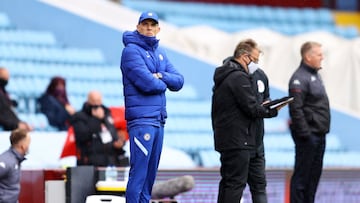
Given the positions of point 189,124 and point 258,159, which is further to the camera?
point 189,124

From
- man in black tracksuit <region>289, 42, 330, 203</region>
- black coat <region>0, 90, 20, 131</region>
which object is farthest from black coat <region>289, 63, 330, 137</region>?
black coat <region>0, 90, 20, 131</region>

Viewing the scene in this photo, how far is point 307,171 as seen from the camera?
11805mm

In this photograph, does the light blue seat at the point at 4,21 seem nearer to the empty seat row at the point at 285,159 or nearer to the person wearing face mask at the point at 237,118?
the empty seat row at the point at 285,159

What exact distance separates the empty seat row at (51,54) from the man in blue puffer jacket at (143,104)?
869 cm

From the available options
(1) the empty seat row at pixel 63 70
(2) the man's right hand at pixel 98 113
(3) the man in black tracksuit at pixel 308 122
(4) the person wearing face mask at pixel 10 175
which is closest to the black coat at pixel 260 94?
(3) the man in black tracksuit at pixel 308 122

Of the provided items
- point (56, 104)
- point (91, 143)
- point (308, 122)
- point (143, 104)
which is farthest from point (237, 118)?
point (56, 104)

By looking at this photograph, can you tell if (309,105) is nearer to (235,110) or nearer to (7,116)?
(235,110)

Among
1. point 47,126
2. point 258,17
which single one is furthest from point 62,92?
point 258,17

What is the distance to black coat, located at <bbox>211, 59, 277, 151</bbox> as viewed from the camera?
10.2 m

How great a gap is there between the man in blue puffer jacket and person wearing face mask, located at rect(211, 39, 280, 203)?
73 cm

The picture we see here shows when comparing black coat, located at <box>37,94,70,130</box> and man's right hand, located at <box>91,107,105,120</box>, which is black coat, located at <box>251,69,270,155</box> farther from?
black coat, located at <box>37,94,70,130</box>

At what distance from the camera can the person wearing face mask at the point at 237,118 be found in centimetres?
1026

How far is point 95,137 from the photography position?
14094mm

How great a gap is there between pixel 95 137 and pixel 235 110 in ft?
13.6
